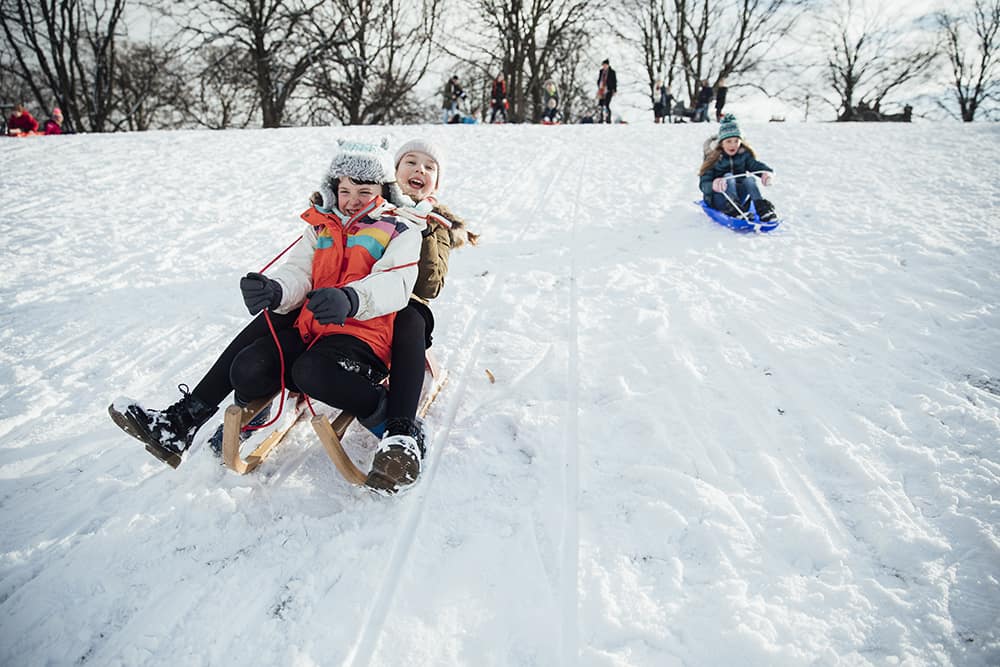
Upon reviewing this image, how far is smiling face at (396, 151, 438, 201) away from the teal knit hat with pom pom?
12.2 ft

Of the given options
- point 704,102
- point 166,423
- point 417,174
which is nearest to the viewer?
point 166,423

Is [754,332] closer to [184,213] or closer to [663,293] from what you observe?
[663,293]

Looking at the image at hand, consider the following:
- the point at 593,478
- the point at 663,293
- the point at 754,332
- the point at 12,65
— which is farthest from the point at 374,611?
the point at 12,65

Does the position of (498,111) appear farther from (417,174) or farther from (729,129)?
(417,174)

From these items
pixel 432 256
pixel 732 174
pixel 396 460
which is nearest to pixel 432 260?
pixel 432 256

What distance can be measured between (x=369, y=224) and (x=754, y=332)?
2.26 meters

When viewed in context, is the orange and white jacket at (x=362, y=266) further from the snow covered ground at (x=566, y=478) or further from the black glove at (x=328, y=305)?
the snow covered ground at (x=566, y=478)

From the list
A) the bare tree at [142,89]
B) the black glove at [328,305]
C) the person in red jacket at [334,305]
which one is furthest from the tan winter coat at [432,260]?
the bare tree at [142,89]

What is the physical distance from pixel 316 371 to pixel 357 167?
90 cm

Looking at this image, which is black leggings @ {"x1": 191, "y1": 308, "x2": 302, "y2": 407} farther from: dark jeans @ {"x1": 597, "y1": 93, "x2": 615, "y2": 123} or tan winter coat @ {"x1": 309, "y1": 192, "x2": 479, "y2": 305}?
dark jeans @ {"x1": 597, "y1": 93, "x2": 615, "y2": 123}

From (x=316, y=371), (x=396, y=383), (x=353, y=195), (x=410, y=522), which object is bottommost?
(x=410, y=522)

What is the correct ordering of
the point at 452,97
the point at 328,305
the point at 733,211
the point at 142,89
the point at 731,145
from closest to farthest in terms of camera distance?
the point at 328,305 < the point at 733,211 < the point at 731,145 < the point at 452,97 < the point at 142,89

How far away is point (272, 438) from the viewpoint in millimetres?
1880

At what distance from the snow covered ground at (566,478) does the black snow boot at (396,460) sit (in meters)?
0.13
